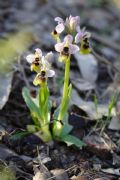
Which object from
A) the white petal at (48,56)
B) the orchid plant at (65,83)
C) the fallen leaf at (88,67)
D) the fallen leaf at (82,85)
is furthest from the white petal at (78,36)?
the fallen leaf at (88,67)

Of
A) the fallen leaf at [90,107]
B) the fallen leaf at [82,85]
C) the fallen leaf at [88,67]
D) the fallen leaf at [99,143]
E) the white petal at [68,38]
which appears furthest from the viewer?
the fallen leaf at [88,67]

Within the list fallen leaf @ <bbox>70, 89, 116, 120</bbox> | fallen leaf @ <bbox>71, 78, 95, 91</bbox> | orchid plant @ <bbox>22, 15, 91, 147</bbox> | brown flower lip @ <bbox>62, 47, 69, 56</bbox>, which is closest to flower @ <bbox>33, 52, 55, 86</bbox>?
orchid plant @ <bbox>22, 15, 91, 147</bbox>

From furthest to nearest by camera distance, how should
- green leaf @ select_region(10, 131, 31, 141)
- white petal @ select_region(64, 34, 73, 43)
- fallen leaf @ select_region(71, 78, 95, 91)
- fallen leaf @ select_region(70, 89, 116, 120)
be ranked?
fallen leaf @ select_region(71, 78, 95, 91) < fallen leaf @ select_region(70, 89, 116, 120) < green leaf @ select_region(10, 131, 31, 141) < white petal @ select_region(64, 34, 73, 43)

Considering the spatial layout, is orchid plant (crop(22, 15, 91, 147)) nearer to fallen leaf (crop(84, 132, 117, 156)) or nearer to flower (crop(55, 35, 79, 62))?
flower (crop(55, 35, 79, 62))

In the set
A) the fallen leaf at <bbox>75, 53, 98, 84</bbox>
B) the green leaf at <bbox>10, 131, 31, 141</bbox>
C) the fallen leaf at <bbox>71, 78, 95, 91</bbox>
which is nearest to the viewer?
the green leaf at <bbox>10, 131, 31, 141</bbox>

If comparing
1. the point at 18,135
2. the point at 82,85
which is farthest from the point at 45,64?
the point at 82,85

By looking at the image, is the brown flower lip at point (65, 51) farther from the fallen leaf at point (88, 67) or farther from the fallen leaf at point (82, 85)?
the fallen leaf at point (88, 67)

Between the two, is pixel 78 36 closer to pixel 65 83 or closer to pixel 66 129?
pixel 65 83

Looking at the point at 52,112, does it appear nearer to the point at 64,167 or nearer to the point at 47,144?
the point at 47,144
